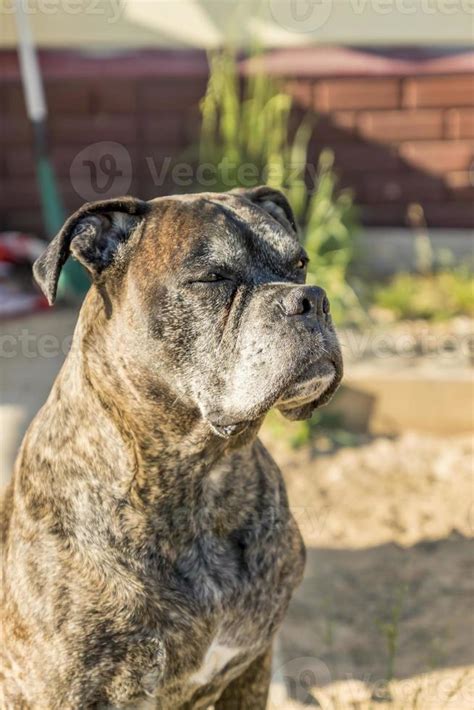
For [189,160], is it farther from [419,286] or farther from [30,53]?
[419,286]

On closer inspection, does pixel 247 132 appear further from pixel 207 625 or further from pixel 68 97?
pixel 207 625

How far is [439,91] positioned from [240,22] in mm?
1665

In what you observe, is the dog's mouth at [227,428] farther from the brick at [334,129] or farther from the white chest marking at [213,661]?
the brick at [334,129]

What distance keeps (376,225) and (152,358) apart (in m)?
5.96

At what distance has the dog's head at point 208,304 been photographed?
2.99 m

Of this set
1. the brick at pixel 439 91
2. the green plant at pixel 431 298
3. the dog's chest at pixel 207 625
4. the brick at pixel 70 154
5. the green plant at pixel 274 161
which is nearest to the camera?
the dog's chest at pixel 207 625

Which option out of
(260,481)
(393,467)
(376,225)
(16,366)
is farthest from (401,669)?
(376,225)

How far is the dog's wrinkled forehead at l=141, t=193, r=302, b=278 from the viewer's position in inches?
123

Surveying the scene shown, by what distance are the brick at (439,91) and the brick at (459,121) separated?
0.05 meters

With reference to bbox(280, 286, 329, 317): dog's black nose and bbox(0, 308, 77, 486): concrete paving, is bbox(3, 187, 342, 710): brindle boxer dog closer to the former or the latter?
bbox(280, 286, 329, 317): dog's black nose

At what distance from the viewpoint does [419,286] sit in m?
7.95

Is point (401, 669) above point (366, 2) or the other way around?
the other way around

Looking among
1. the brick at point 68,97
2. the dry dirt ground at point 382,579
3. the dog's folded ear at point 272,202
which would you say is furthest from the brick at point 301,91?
the dog's folded ear at point 272,202

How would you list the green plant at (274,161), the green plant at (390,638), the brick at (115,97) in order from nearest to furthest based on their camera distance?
the green plant at (390,638) < the green plant at (274,161) < the brick at (115,97)
